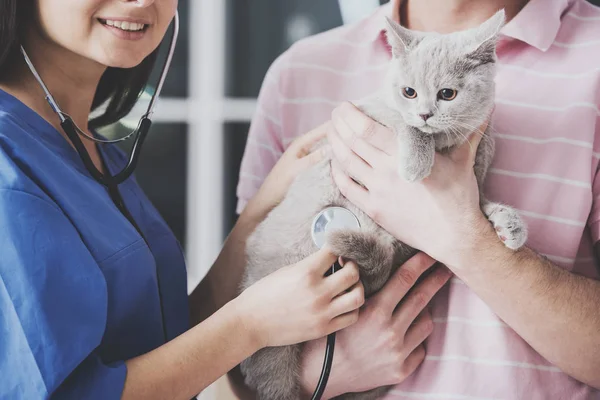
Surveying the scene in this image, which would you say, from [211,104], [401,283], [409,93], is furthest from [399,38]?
[211,104]

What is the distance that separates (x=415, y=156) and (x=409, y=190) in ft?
0.23

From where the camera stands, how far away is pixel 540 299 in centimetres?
96

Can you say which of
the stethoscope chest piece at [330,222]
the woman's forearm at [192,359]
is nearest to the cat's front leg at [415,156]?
the stethoscope chest piece at [330,222]

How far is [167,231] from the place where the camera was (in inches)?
47.1

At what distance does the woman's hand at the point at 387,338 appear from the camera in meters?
1.03

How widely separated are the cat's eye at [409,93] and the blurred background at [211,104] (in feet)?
3.99

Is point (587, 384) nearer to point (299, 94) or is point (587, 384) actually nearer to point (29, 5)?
point (299, 94)

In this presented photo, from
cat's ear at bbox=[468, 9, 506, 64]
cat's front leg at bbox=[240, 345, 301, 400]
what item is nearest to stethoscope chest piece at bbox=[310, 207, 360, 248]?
cat's front leg at bbox=[240, 345, 301, 400]

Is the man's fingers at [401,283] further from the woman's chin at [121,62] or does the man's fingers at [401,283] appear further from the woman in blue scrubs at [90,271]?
the woman's chin at [121,62]

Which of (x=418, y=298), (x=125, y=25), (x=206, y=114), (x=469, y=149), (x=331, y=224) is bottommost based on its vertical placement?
(x=206, y=114)

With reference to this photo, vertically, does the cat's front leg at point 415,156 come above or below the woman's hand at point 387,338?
above

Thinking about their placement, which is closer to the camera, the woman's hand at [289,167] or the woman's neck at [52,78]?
the woman's neck at [52,78]

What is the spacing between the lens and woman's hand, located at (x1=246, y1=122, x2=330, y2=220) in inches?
46.0

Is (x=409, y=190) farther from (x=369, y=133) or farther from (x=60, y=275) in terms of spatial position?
(x=60, y=275)
